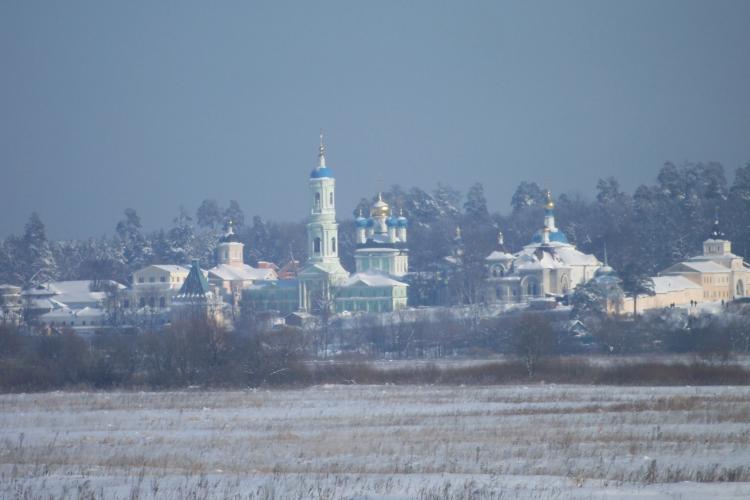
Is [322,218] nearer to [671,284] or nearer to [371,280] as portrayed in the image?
[371,280]

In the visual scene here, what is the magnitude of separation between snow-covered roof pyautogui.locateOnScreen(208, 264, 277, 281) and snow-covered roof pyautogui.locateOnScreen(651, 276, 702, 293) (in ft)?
109

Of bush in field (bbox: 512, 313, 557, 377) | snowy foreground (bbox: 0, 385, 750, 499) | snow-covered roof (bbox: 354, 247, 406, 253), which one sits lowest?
snowy foreground (bbox: 0, 385, 750, 499)

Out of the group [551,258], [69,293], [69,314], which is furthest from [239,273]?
[551,258]

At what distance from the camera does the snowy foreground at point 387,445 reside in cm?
2042

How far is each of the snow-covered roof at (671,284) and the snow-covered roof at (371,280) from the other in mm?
17508

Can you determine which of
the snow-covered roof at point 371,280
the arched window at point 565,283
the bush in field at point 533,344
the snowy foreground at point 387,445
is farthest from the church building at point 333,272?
the snowy foreground at point 387,445

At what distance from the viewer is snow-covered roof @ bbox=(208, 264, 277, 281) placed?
113125 millimetres

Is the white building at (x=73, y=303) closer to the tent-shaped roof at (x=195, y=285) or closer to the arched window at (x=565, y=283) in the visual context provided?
the tent-shaped roof at (x=195, y=285)

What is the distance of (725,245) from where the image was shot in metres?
108

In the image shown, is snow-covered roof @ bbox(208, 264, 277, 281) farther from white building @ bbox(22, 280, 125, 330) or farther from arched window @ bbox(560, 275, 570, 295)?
arched window @ bbox(560, 275, 570, 295)

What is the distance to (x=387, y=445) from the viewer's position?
25.4 m

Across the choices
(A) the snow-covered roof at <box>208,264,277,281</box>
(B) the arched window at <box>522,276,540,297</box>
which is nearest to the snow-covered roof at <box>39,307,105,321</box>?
(A) the snow-covered roof at <box>208,264,277,281</box>

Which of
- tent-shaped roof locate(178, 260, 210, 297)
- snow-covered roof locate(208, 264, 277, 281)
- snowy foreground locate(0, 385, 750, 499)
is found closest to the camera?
snowy foreground locate(0, 385, 750, 499)

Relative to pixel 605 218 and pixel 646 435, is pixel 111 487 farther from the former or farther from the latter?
pixel 605 218
